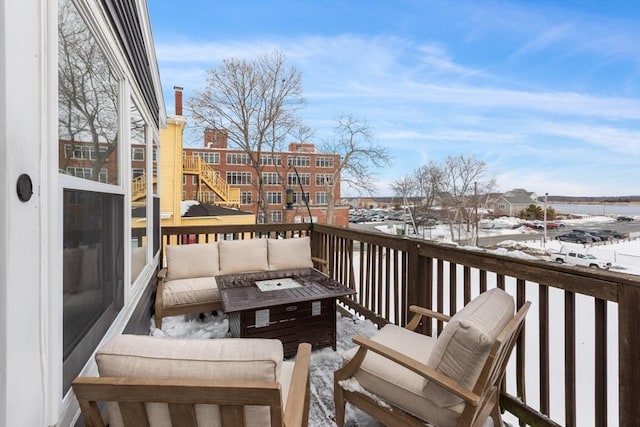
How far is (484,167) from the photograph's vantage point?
26203 mm

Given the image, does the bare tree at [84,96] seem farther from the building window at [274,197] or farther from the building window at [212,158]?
the building window at [212,158]

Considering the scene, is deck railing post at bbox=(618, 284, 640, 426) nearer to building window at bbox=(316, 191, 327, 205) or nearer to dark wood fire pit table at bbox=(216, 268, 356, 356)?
dark wood fire pit table at bbox=(216, 268, 356, 356)

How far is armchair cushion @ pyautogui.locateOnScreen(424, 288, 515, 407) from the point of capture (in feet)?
4.93

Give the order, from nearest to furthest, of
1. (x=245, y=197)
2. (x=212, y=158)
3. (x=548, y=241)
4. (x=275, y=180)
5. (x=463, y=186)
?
1. (x=548, y=241)
2. (x=463, y=186)
3. (x=212, y=158)
4. (x=275, y=180)
5. (x=245, y=197)

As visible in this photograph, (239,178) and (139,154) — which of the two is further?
(239,178)

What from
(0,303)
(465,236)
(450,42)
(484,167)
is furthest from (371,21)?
(465,236)

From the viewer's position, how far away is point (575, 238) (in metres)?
22.0

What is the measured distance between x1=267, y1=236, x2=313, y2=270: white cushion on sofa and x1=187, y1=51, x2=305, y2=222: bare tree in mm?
13793

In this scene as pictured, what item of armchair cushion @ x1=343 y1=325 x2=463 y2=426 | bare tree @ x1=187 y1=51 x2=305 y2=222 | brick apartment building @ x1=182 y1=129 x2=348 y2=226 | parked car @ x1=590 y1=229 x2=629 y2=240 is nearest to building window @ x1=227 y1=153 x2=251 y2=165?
brick apartment building @ x1=182 y1=129 x2=348 y2=226

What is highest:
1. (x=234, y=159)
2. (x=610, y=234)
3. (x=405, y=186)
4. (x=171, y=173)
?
(x=234, y=159)

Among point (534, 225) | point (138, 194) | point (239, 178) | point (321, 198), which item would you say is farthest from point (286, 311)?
point (321, 198)

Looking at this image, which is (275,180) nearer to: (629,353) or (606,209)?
(606,209)

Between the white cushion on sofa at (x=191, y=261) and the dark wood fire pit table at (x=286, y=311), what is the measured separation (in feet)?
2.41

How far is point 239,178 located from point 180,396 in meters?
34.5
